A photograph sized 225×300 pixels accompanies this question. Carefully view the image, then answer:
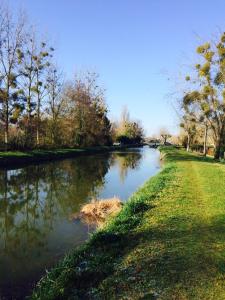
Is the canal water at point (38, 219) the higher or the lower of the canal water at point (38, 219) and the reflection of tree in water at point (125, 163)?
the lower

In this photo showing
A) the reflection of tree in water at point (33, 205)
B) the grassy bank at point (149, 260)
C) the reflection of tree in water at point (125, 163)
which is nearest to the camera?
the grassy bank at point (149, 260)

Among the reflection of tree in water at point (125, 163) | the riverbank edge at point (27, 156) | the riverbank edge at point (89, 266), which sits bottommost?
the reflection of tree in water at point (125, 163)

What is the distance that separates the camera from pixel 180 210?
1109 cm

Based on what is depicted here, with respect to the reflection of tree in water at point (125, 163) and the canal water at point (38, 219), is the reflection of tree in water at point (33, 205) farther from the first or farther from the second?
the reflection of tree in water at point (125, 163)

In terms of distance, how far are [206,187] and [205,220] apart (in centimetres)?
644

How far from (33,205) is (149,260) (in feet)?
28.7

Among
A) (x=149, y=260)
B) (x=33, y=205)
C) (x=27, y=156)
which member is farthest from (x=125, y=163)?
(x=149, y=260)

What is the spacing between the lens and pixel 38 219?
12.3 m

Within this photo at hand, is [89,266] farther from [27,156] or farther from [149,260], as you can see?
[27,156]

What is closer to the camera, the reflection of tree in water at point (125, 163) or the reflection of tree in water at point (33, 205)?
the reflection of tree in water at point (33, 205)

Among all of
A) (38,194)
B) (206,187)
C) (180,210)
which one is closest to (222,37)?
(206,187)

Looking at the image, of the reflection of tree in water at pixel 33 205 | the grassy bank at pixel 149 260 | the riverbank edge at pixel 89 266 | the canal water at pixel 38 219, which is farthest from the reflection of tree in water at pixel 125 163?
the riverbank edge at pixel 89 266

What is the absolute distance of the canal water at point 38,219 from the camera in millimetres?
7723

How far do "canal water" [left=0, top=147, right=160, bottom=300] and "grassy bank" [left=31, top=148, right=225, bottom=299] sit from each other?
0.90 m
